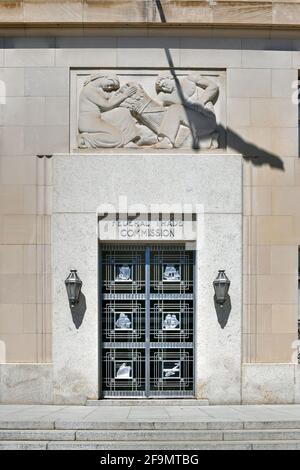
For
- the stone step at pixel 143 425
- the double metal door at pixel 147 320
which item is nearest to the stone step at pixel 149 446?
the stone step at pixel 143 425

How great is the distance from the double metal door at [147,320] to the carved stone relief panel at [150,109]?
1961 millimetres

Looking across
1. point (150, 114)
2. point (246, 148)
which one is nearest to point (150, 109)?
point (150, 114)

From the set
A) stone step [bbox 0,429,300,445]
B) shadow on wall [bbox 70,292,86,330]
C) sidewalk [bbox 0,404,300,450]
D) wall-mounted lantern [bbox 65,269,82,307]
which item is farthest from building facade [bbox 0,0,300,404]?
stone step [bbox 0,429,300,445]

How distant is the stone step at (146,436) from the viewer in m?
9.19

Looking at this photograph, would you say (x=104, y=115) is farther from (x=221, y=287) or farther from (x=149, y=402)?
(x=149, y=402)

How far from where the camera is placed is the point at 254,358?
1142 cm

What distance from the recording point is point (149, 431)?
30.7ft

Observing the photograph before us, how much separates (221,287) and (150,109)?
138 inches

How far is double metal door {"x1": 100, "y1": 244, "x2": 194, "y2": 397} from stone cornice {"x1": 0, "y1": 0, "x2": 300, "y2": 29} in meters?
4.10

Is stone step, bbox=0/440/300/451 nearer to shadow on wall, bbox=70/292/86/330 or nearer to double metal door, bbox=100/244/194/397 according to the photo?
double metal door, bbox=100/244/194/397

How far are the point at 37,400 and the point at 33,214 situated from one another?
3.34m

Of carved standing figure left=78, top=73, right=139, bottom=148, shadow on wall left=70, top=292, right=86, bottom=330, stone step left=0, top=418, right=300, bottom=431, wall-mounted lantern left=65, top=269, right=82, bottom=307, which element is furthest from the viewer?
carved standing figure left=78, top=73, right=139, bottom=148

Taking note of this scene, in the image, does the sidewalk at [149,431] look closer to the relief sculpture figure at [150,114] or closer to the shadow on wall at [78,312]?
the shadow on wall at [78,312]

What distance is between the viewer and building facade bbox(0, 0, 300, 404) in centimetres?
1129
